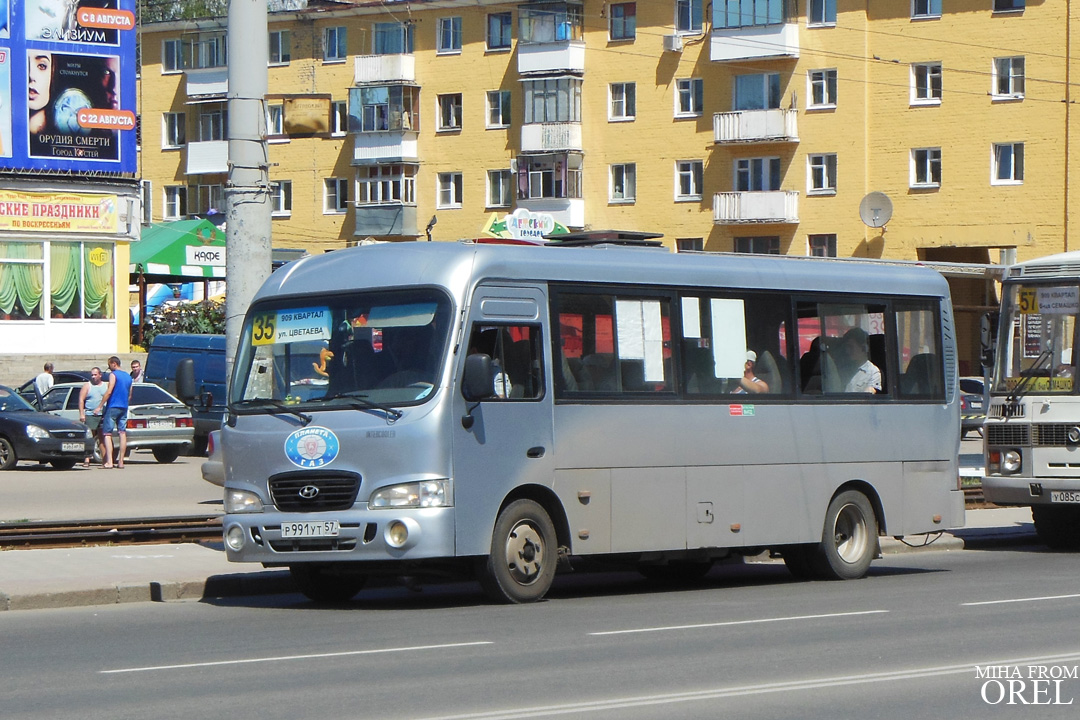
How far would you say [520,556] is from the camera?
42.3 feet

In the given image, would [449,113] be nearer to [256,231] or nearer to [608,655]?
[256,231]

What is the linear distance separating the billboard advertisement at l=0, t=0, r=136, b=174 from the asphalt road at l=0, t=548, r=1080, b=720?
33465 mm

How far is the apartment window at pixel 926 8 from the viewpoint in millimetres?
58438

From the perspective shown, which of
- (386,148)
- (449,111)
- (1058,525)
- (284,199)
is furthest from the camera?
(284,199)

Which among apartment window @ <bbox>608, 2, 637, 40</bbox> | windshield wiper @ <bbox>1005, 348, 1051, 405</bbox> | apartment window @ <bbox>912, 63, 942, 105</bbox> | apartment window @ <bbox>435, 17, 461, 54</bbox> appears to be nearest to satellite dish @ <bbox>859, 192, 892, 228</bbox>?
apartment window @ <bbox>912, 63, 942, 105</bbox>

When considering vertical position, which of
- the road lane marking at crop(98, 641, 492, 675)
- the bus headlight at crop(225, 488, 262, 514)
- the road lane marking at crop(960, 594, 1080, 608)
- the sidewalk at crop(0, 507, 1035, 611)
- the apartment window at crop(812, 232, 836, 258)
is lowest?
the road lane marking at crop(960, 594, 1080, 608)

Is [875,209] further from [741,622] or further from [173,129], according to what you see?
[741,622]

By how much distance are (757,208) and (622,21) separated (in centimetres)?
944

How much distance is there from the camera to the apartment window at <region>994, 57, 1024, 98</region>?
186 feet

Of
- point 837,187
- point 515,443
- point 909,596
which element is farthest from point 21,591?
point 837,187

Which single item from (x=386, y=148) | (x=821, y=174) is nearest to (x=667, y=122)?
(x=821, y=174)

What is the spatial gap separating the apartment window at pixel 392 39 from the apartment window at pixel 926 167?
21.4 meters

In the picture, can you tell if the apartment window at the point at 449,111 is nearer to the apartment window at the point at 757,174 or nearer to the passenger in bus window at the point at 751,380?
the apartment window at the point at 757,174

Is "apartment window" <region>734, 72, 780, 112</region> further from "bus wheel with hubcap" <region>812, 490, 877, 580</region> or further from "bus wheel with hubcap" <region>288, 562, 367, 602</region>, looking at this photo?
"bus wheel with hubcap" <region>288, 562, 367, 602</region>
